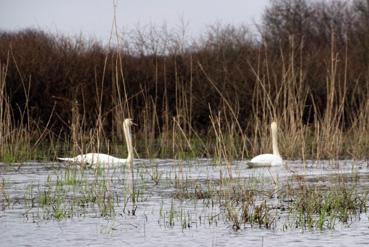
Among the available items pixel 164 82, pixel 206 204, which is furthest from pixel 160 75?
pixel 206 204

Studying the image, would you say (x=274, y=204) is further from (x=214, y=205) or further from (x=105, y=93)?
(x=105, y=93)

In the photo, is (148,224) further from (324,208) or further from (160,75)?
(160,75)

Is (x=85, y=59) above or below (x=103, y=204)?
above

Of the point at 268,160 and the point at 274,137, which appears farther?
the point at 274,137

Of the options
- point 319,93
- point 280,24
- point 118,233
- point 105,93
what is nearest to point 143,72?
point 105,93

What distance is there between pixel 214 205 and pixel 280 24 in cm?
3722

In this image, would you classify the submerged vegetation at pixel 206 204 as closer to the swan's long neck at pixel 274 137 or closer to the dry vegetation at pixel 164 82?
the swan's long neck at pixel 274 137

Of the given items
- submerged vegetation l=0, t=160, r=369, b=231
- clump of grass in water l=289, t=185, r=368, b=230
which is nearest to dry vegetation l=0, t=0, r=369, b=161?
submerged vegetation l=0, t=160, r=369, b=231

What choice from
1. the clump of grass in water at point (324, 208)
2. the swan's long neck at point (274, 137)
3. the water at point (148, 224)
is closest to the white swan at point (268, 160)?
the swan's long neck at point (274, 137)

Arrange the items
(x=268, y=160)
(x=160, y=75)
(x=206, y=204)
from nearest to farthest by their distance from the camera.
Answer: (x=206, y=204)
(x=268, y=160)
(x=160, y=75)

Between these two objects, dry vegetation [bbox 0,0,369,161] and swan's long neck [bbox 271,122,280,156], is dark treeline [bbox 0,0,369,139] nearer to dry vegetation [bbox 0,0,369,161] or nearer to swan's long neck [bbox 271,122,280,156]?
dry vegetation [bbox 0,0,369,161]

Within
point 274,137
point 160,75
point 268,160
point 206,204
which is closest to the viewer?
point 206,204

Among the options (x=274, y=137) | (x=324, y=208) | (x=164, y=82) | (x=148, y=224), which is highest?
(x=164, y=82)

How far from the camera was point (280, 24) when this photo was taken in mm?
46250
